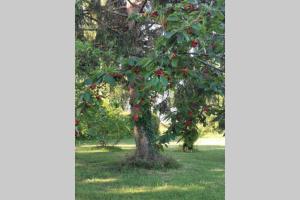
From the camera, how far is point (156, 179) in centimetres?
704

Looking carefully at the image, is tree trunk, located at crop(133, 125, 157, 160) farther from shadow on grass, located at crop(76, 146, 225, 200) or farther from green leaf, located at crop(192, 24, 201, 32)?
green leaf, located at crop(192, 24, 201, 32)

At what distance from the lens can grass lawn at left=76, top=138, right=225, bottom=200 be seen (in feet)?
19.1

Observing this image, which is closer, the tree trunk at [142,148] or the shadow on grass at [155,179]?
the shadow on grass at [155,179]

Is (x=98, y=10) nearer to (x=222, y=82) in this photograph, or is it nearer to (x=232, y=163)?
(x=222, y=82)

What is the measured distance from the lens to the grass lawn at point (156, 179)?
5815 mm

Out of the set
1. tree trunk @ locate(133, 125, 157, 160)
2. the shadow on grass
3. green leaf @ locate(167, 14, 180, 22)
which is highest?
green leaf @ locate(167, 14, 180, 22)

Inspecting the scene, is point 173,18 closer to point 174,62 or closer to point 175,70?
point 174,62

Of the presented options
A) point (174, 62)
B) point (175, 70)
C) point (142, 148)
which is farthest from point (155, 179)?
point (174, 62)

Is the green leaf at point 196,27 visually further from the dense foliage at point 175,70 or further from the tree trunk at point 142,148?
the tree trunk at point 142,148

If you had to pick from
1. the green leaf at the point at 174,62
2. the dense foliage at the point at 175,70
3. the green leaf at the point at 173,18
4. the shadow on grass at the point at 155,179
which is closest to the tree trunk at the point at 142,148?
the shadow on grass at the point at 155,179

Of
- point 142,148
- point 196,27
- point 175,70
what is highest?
point 196,27

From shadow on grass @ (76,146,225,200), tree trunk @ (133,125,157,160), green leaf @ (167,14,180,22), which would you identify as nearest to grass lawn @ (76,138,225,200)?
shadow on grass @ (76,146,225,200)

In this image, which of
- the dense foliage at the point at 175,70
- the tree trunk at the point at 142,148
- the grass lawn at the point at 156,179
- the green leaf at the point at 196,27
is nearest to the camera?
the green leaf at the point at 196,27

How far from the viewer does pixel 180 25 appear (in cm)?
227
